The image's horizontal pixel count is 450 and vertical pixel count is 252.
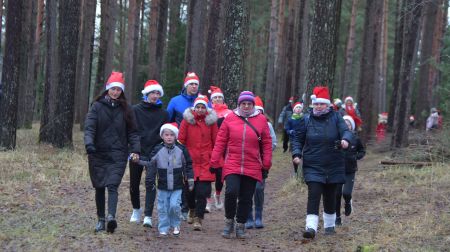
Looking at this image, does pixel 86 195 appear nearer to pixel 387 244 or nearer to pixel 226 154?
pixel 226 154

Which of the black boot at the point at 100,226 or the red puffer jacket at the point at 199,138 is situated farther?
the red puffer jacket at the point at 199,138

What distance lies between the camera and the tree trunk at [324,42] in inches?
457

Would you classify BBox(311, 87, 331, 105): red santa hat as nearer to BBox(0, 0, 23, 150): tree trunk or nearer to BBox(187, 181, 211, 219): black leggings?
BBox(187, 181, 211, 219): black leggings

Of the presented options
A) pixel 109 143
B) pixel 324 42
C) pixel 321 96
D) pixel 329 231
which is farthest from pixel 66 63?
pixel 329 231

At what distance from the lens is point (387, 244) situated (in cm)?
671

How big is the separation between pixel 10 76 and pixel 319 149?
9.77 m

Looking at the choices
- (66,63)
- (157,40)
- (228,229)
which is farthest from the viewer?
(157,40)

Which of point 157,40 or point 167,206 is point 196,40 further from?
point 167,206

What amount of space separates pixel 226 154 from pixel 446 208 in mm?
3658

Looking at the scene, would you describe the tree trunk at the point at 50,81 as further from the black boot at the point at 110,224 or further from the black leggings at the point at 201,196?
the black boot at the point at 110,224

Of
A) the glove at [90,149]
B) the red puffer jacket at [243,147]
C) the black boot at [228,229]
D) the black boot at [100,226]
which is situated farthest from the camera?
the black boot at [228,229]

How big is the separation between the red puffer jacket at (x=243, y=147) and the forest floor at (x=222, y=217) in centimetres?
100

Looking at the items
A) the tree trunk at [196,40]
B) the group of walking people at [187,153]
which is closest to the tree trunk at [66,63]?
the tree trunk at [196,40]

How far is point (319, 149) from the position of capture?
24.4 ft
